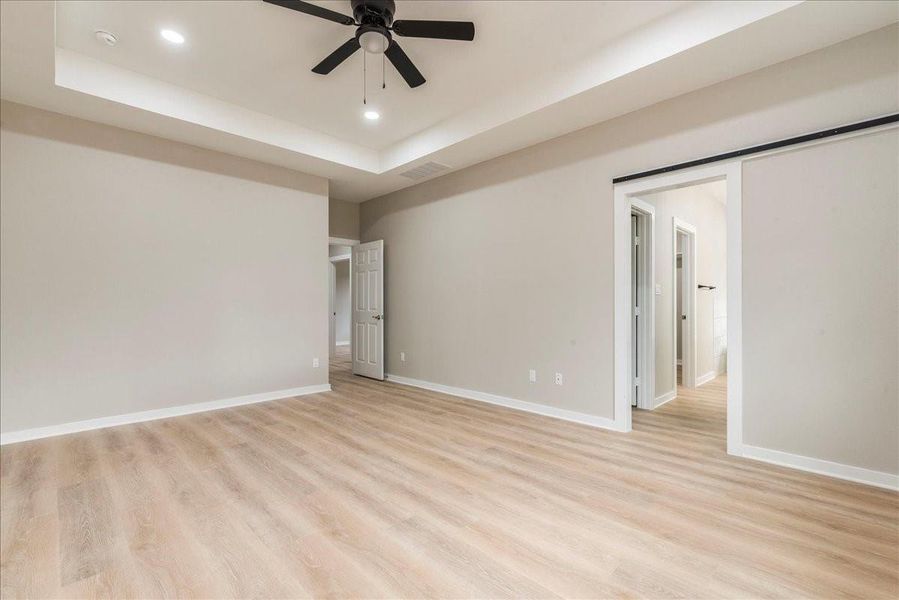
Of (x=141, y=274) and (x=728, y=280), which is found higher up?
(x=141, y=274)

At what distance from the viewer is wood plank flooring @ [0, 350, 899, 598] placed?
1680 mm

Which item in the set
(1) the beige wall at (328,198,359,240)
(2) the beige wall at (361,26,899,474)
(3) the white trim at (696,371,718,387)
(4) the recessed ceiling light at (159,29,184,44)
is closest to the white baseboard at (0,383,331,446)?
(2) the beige wall at (361,26,899,474)

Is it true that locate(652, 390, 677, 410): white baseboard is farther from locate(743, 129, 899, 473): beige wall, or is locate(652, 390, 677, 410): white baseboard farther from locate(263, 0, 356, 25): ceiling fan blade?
locate(263, 0, 356, 25): ceiling fan blade

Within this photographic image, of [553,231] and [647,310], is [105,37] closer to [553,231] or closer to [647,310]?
[553,231]

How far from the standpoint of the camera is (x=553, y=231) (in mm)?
4211

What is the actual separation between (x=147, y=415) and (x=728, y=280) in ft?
17.8

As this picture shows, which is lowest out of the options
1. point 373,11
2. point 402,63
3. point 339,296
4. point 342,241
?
point 339,296

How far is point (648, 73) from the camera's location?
2982 millimetres

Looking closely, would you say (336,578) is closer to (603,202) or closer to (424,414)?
(424,414)

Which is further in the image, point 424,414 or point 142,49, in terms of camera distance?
point 424,414

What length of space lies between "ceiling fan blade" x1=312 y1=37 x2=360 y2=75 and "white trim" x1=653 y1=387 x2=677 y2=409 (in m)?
4.54

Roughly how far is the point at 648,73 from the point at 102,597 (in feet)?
13.9

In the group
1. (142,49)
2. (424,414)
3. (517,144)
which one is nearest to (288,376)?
(424,414)

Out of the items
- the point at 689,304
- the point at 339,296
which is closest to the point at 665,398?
the point at 689,304
